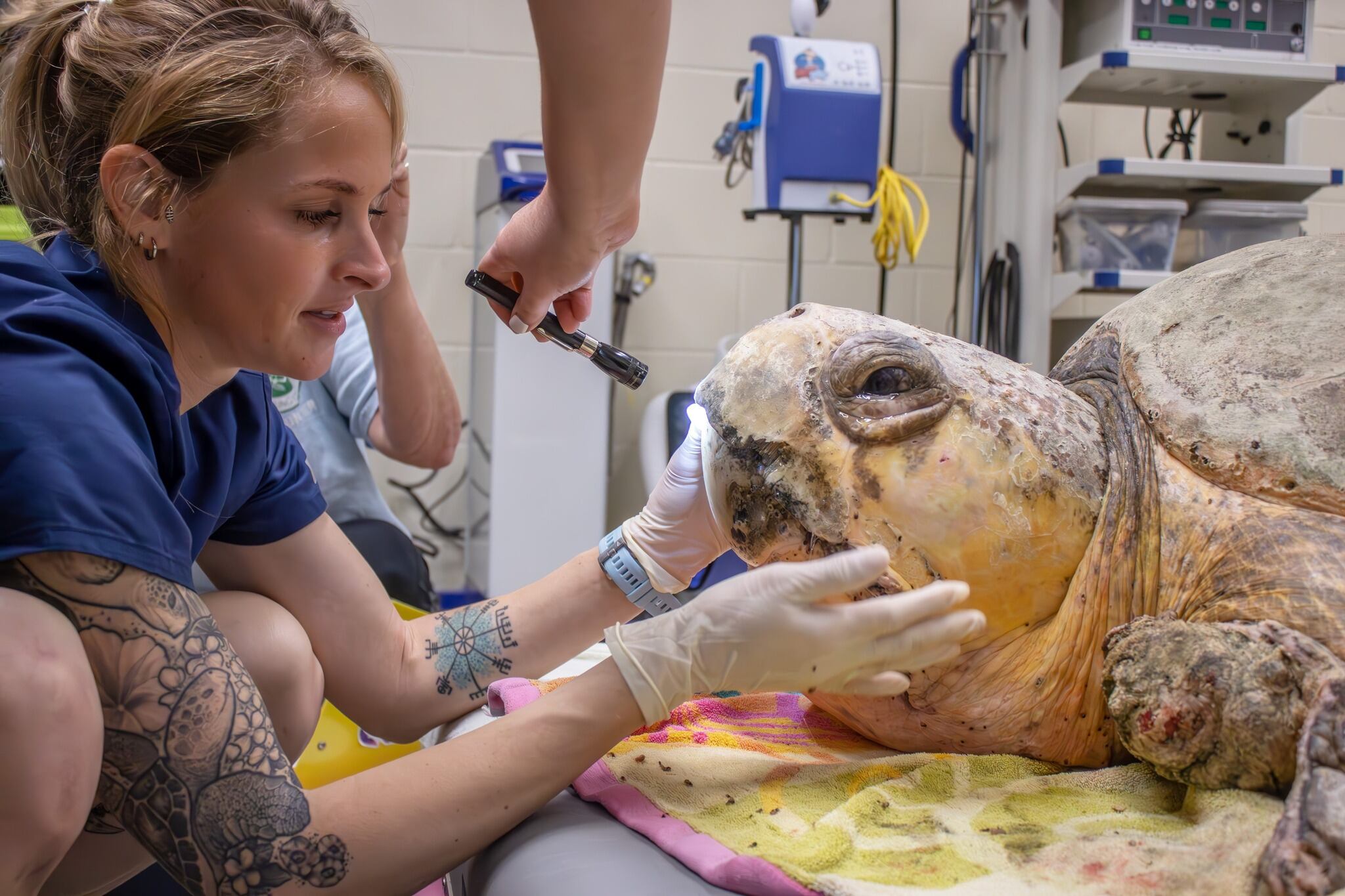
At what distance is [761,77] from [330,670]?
5.24ft

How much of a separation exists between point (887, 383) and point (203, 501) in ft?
2.11

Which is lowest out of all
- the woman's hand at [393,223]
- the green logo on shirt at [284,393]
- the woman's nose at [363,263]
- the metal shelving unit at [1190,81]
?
the green logo on shirt at [284,393]

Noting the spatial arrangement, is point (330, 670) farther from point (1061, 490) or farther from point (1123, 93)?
point (1123, 93)

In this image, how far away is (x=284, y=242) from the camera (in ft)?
2.72

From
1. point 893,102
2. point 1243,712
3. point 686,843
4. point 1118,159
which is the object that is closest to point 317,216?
point 686,843

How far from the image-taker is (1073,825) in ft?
2.38

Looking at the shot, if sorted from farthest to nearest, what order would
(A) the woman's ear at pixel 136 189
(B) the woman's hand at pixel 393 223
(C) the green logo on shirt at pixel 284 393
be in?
1. (C) the green logo on shirt at pixel 284 393
2. (B) the woman's hand at pixel 393 223
3. (A) the woman's ear at pixel 136 189

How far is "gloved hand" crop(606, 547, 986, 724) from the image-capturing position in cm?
73

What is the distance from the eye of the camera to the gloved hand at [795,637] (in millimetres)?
731

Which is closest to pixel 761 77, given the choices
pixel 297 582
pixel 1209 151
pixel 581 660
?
pixel 1209 151

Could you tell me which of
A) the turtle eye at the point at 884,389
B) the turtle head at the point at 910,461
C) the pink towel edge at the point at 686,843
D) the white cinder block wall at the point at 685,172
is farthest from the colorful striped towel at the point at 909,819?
the white cinder block wall at the point at 685,172

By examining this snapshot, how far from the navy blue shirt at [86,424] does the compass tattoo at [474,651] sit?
33 centimetres

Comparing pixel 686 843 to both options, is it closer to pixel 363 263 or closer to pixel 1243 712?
pixel 1243 712

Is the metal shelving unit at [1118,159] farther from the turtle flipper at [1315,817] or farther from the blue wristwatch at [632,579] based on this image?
the turtle flipper at [1315,817]
